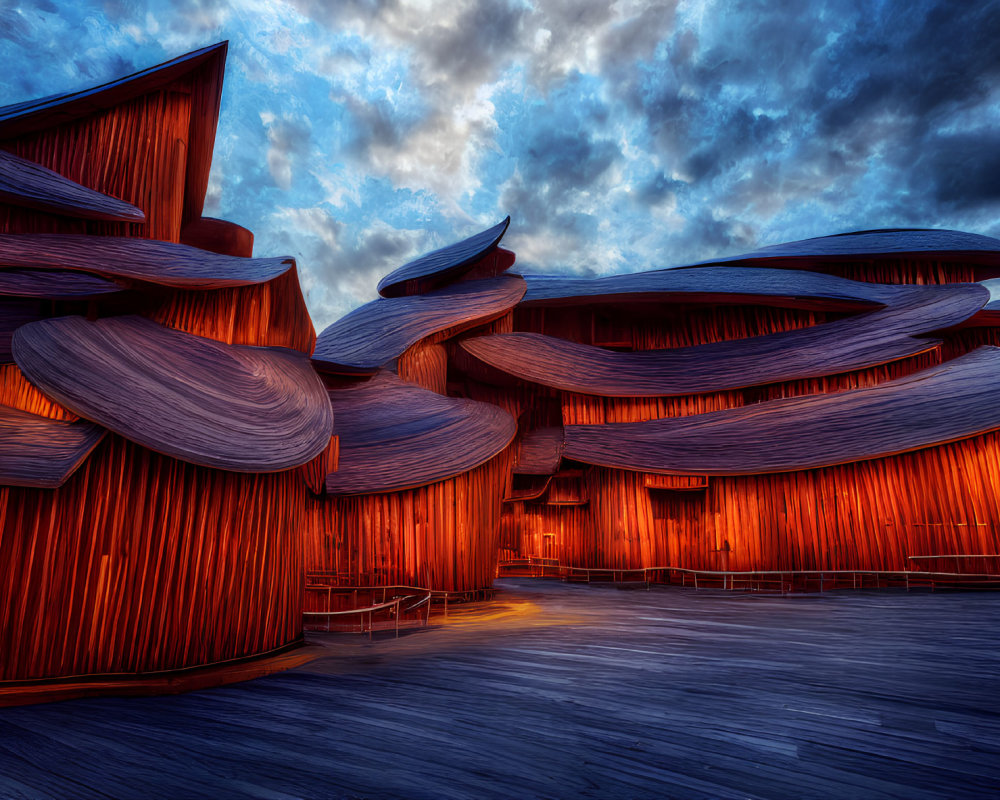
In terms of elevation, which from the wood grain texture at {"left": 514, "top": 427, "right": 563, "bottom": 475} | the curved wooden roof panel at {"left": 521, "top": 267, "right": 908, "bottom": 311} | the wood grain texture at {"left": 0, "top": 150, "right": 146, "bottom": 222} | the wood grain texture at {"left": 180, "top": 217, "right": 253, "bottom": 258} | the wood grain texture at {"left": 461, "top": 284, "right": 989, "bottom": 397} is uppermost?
the curved wooden roof panel at {"left": 521, "top": 267, "right": 908, "bottom": 311}

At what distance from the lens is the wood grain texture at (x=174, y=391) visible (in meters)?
4.99

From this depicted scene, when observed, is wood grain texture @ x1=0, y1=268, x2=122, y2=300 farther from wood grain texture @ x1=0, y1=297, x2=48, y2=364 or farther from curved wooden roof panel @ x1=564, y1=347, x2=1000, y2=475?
curved wooden roof panel @ x1=564, y1=347, x2=1000, y2=475

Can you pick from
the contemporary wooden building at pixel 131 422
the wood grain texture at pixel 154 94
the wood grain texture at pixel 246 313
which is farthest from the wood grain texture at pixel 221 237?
the wood grain texture at pixel 246 313

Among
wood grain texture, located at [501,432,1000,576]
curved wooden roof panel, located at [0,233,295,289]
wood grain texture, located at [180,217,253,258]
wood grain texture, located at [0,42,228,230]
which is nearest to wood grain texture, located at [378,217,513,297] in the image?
wood grain texture, located at [180,217,253,258]

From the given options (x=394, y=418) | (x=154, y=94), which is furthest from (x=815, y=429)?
(x=154, y=94)

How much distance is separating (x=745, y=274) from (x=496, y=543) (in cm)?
1276

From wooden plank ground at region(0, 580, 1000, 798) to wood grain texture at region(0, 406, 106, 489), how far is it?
1.75m

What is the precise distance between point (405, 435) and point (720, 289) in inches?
449

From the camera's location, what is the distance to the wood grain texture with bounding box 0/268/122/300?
6.02m

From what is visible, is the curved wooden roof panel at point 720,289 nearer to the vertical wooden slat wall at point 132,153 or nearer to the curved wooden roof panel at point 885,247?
the curved wooden roof panel at point 885,247

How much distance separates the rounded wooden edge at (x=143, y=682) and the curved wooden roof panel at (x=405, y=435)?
502 cm

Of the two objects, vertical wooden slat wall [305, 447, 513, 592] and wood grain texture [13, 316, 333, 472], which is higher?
wood grain texture [13, 316, 333, 472]

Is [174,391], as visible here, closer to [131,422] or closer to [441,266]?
[131,422]

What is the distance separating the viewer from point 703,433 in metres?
15.6
